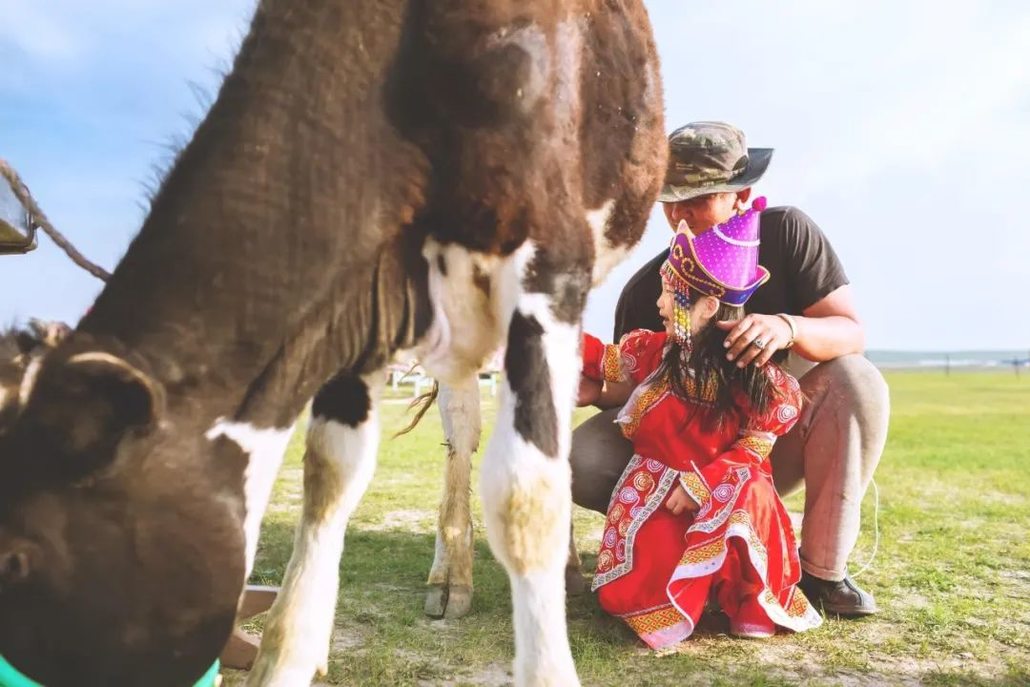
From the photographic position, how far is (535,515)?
7.87ft

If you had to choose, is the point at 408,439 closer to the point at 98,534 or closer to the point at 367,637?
the point at 367,637

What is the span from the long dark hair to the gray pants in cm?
56

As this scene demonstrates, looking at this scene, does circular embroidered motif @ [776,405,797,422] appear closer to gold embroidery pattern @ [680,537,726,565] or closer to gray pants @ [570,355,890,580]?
gray pants @ [570,355,890,580]

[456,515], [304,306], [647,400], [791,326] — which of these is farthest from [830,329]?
[304,306]

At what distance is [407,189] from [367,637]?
211 cm

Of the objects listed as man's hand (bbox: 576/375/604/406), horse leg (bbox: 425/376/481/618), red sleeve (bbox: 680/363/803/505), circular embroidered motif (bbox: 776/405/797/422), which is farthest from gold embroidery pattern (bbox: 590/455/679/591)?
man's hand (bbox: 576/375/604/406)

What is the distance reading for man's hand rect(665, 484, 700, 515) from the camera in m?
3.77

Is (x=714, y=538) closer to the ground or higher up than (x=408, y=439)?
higher up

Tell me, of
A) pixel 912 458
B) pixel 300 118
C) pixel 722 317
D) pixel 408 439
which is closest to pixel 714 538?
pixel 722 317

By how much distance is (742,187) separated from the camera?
4.35m

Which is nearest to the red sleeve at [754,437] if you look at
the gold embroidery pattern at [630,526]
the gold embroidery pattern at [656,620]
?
the gold embroidery pattern at [630,526]

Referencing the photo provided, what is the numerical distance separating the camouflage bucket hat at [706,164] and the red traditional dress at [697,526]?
0.91 meters

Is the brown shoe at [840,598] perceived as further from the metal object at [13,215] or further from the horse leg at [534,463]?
the metal object at [13,215]

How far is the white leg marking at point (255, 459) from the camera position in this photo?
2.21m
